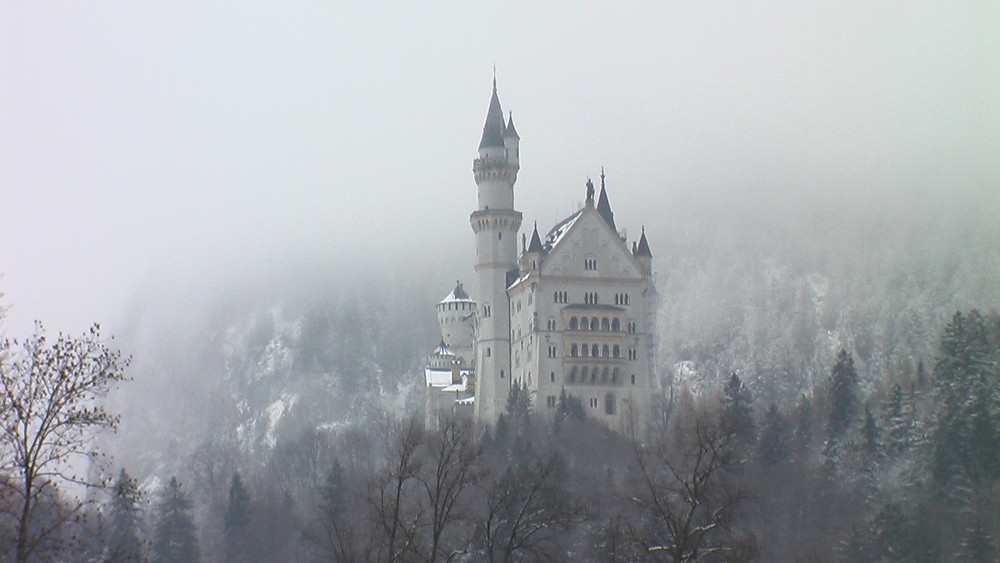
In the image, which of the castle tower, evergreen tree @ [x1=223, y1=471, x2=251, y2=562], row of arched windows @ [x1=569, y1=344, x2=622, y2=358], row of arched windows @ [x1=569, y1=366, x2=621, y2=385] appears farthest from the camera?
the castle tower

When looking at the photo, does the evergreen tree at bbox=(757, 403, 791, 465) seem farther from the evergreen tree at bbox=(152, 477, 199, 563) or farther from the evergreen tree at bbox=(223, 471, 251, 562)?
the evergreen tree at bbox=(152, 477, 199, 563)

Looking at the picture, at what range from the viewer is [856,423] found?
98.2m

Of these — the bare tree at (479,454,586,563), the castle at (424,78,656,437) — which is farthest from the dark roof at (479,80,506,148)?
the bare tree at (479,454,586,563)

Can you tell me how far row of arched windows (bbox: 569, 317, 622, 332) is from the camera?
134m

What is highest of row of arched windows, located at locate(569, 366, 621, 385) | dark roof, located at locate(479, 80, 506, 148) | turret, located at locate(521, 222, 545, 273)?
dark roof, located at locate(479, 80, 506, 148)

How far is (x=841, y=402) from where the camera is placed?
98.7 meters

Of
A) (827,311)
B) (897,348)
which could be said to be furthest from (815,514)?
(827,311)

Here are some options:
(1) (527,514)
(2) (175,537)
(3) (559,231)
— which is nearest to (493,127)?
(3) (559,231)

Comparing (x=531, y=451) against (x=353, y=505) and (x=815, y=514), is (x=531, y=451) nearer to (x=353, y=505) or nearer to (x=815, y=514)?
(x=353, y=505)

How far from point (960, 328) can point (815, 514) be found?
13.1 meters

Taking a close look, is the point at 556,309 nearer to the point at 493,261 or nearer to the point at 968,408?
the point at 493,261

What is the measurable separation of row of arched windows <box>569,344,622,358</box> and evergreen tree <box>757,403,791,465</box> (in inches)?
1336

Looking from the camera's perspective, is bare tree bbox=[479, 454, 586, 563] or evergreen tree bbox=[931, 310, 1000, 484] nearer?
bare tree bbox=[479, 454, 586, 563]

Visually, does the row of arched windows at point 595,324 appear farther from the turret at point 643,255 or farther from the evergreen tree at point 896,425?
the evergreen tree at point 896,425
